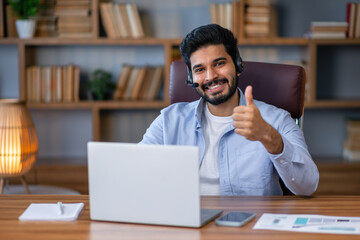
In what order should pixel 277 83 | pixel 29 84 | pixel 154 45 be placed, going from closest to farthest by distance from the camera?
pixel 277 83
pixel 29 84
pixel 154 45

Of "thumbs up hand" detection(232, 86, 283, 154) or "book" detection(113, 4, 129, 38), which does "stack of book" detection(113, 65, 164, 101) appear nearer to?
"book" detection(113, 4, 129, 38)

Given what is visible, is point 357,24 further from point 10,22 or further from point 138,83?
point 10,22


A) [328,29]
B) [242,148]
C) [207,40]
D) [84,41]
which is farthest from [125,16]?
[242,148]

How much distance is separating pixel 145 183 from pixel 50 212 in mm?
331

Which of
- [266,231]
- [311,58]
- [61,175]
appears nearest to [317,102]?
[311,58]

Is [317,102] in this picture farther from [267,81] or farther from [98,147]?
[98,147]

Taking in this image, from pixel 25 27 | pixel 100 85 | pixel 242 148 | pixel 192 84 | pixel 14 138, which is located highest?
pixel 25 27

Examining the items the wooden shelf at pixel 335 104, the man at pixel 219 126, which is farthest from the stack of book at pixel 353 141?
the man at pixel 219 126

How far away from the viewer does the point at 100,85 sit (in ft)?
11.4

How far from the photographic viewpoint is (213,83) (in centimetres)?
195

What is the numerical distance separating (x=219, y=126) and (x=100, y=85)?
1622 millimetres

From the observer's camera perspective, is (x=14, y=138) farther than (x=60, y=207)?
Yes

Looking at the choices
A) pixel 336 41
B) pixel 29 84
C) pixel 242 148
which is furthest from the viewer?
pixel 29 84

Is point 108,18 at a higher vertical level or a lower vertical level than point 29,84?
higher
